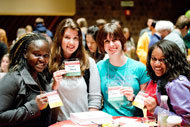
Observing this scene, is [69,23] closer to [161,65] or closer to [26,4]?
[161,65]

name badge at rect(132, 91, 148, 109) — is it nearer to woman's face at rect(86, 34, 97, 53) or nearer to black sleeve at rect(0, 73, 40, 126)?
black sleeve at rect(0, 73, 40, 126)

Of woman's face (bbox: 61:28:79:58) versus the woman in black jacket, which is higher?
woman's face (bbox: 61:28:79:58)

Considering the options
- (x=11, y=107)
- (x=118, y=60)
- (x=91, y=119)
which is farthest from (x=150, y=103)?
(x=11, y=107)

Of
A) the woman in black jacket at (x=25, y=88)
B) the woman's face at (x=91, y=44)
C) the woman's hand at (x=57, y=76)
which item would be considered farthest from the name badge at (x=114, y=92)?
the woman's face at (x=91, y=44)

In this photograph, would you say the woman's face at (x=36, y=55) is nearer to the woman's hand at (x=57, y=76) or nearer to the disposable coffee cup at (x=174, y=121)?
the woman's hand at (x=57, y=76)

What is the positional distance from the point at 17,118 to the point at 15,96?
0.59 ft

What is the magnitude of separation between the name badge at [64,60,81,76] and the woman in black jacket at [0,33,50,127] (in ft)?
1.15

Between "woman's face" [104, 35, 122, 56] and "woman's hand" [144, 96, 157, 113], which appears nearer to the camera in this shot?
"woman's hand" [144, 96, 157, 113]

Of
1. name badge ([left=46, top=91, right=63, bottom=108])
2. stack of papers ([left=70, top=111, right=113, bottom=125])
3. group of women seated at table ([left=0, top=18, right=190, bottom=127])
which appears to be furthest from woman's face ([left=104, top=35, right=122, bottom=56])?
name badge ([left=46, top=91, right=63, bottom=108])

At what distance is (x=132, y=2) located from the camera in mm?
11109

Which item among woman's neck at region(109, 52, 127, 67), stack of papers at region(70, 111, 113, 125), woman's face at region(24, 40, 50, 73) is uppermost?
woman's face at region(24, 40, 50, 73)

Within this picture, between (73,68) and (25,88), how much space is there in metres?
0.66

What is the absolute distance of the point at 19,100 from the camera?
2.29 meters

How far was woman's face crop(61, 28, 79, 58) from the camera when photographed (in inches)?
117
